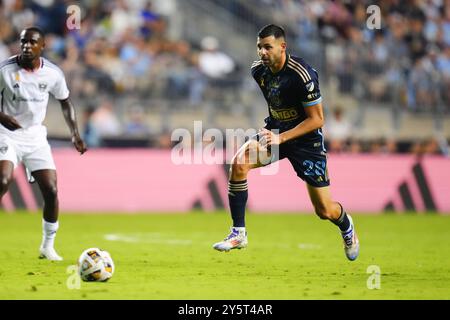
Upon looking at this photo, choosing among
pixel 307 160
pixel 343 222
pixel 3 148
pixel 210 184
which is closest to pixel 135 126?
pixel 210 184

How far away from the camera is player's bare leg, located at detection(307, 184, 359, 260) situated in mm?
11188

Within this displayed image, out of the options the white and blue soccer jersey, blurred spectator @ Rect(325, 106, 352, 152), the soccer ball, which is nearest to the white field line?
the white and blue soccer jersey

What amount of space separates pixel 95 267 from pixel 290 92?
2.96 metres

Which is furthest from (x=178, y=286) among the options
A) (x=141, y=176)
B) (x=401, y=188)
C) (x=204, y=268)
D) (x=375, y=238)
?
(x=401, y=188)

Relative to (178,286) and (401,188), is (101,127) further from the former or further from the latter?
(178,286)

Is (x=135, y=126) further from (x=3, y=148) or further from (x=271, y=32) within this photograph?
(x=271, y=32)

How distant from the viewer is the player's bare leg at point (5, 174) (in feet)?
36.0

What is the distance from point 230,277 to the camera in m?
10.2

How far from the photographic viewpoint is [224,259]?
12.2 m

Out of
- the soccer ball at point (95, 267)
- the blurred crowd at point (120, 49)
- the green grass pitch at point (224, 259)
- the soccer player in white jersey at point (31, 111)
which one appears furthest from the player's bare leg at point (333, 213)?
the blurred crowd at point (120, 49)

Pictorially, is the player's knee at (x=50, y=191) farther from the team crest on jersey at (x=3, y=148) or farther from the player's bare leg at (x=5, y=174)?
the team crest on jersey at (x=3, y=148)

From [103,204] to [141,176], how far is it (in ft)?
3.32

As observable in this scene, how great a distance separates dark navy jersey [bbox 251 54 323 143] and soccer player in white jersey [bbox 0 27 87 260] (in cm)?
237

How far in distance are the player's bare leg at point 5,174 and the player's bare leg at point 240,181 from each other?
2.53 meters
